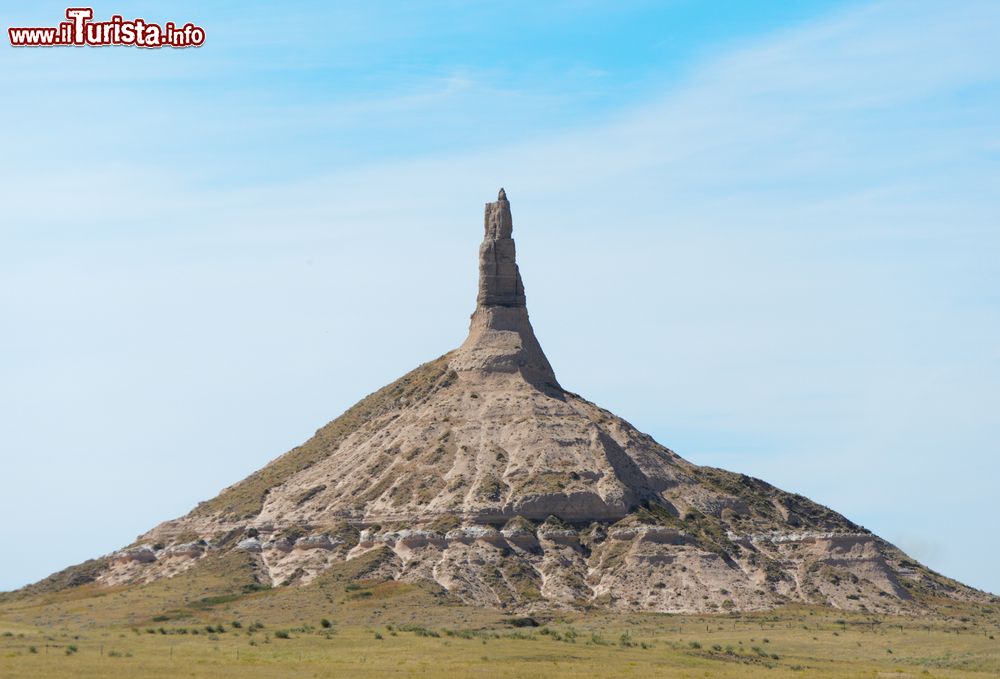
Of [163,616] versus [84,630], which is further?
[163,616]

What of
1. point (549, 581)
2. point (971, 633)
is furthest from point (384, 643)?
point (971, 633)

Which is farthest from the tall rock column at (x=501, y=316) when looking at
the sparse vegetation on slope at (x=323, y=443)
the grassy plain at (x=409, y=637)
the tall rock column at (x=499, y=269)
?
the grassy plain at (x=409, y=637)

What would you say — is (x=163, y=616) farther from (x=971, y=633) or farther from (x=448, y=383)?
(x=971, y=633)

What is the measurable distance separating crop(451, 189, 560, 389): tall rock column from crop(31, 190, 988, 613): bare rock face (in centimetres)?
16

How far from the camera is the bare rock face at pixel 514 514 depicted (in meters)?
163

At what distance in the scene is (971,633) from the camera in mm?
146250

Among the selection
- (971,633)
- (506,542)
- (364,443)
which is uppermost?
(364,443)

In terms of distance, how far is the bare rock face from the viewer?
163 metres

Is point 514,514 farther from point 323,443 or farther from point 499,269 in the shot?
point 323,443

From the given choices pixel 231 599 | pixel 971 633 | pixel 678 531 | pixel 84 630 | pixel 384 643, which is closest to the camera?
pixel 384 643

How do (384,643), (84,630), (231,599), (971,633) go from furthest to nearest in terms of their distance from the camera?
(231,599) → (971,633) → (84,630) → (384,643)

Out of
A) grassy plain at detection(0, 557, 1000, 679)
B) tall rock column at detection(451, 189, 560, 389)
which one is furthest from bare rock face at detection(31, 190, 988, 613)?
grassy plain at detection(0, 557, 1000, 679)

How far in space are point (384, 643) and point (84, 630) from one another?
26.5 m

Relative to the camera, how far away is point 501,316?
188625 mm
